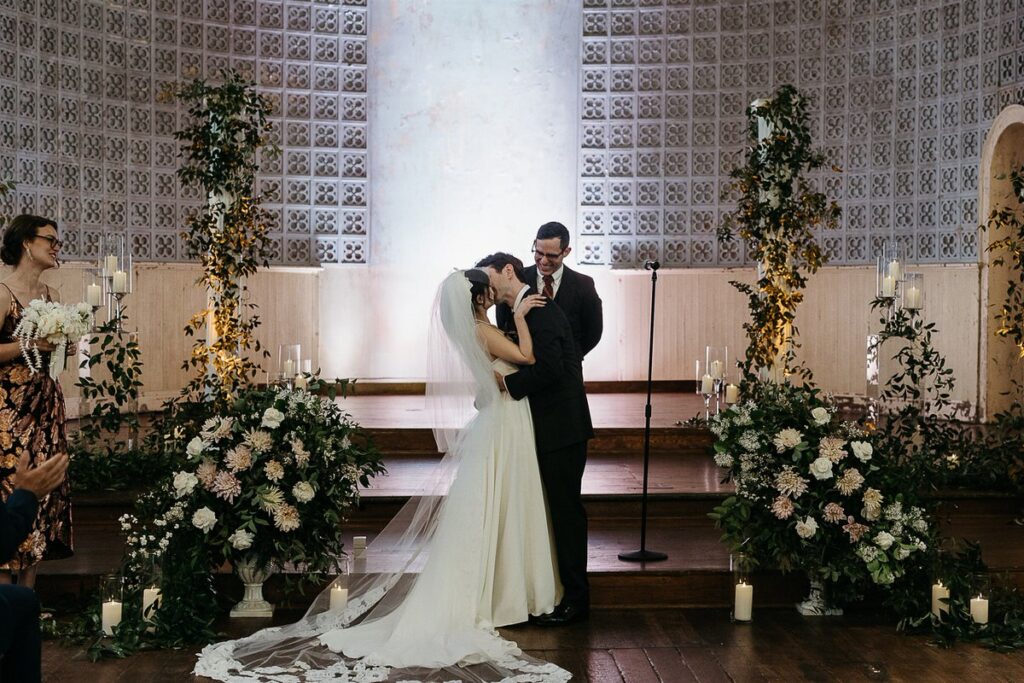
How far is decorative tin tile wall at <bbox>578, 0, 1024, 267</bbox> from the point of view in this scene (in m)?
11.2

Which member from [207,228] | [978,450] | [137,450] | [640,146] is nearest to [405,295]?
[640,146]

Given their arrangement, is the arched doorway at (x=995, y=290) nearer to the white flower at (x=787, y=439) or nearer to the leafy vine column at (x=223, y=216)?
the white flower at (x=787, y=439)

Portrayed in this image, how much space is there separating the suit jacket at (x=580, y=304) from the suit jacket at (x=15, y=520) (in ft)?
12.1

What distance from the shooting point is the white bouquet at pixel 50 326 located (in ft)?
16.7

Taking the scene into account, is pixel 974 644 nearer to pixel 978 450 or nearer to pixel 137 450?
pixel 978 450

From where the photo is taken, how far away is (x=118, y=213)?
1153cm

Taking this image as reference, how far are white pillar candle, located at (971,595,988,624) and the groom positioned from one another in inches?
71.5

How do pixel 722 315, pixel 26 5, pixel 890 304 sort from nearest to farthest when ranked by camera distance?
pixel 890 304
pixel 26 5
pixel 722 315

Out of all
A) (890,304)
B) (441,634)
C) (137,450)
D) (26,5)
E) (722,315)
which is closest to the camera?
(441,634)

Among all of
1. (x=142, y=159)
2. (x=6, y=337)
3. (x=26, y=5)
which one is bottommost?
(x=6, y=337)

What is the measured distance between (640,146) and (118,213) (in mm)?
5705

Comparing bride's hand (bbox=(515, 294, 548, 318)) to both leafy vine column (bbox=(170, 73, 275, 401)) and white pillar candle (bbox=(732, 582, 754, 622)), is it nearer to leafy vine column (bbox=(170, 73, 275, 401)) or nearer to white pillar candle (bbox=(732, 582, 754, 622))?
white pillar candle (bbox=(732, 582, 754, 622))

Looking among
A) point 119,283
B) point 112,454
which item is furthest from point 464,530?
point 119,283

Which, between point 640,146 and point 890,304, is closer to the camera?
point 890,304
